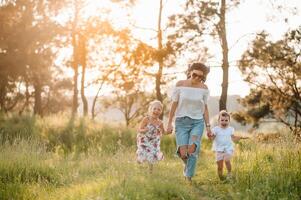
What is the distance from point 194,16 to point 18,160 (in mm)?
13537

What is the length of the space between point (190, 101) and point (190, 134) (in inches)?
24.4

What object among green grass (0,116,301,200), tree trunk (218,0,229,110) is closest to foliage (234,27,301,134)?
tree trunk (218,0,229,110)

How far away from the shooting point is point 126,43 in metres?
28.2

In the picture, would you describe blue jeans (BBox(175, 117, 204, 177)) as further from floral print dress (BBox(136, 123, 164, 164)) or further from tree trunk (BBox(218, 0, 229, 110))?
tree trunk (BBox(218, 0, 229, 110))

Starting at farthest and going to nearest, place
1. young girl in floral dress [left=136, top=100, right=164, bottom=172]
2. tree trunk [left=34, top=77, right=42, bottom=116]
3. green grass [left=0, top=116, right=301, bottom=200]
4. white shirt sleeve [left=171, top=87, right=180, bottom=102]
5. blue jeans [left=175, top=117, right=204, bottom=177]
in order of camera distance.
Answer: tree trunk [left=34, top=77, right=42, bottom=116]
young girl in floral dress [left=136, top=100, right=164, bottom=172]
white shirt sleeve [left=171, top=87, right=180, bottom=102]
blue jeans [left=175, top=117, right=204, bottom=177]
green grass [left=0, top=116, right=301, bottom=200]

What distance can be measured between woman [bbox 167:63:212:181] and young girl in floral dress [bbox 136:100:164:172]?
1.21 m

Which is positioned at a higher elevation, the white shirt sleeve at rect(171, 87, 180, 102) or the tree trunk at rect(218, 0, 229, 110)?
the tree trunk at rect(218, 0, 229, 110)

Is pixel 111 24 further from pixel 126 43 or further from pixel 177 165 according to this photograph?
pixel 177 165

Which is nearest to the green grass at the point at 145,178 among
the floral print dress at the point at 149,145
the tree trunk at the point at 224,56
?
the floral print dress at the point at 149,145

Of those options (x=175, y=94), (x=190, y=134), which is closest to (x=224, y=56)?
(x=175, y=94)

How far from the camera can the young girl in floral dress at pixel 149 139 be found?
435 inches

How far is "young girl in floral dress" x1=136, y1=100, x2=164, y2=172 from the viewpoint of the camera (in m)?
11.0

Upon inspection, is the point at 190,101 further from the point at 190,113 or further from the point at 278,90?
the point at 278,90

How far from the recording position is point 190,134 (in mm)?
9812
